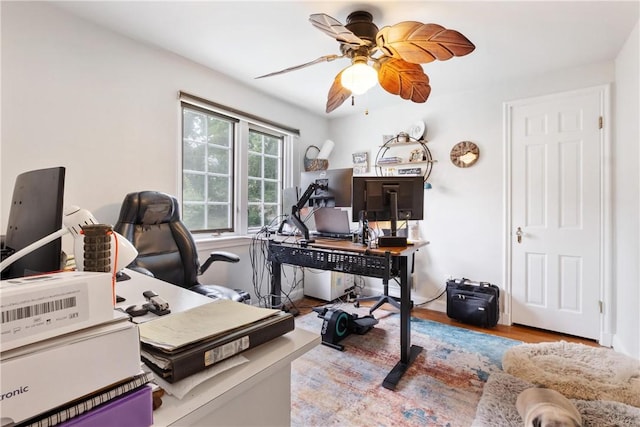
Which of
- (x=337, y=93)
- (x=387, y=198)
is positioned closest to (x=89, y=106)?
(x=337, y=93)

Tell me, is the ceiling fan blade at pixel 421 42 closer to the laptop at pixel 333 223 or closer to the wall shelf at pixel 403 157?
the laptop at pixel 333 223

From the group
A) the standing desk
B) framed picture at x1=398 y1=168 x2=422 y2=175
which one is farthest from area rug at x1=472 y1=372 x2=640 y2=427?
framed picture at x1=398 y1=168 x2=422 y2=175

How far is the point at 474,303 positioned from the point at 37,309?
Answer: 3120 mm

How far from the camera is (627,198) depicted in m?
2.15

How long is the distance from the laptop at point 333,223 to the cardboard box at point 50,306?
2.17m

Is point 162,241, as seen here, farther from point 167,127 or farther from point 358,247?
point 358,247

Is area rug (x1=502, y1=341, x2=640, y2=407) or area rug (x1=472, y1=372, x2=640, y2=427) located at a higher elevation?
area rug (x1=502, y1=341, x2=640, y2=407)

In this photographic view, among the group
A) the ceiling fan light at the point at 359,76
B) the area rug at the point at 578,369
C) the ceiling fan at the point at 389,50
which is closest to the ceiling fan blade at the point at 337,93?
the ceiling fan at the point at 389,50

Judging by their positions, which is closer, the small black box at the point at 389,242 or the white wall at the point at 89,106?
the white wall at the point at 89,106

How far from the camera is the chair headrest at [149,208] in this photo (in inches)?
76.0

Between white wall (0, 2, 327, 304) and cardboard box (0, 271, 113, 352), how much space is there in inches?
74.7

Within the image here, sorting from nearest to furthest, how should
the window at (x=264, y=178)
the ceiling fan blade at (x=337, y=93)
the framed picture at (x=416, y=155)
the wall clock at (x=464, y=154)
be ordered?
the ceiling fan blade at (x=337, y=93)
the wall clock at (x=464, y=154)
the window at (x=264, y=178)
the framed picture at (x=416, y=155)

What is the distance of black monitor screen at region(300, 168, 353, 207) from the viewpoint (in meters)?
2.30

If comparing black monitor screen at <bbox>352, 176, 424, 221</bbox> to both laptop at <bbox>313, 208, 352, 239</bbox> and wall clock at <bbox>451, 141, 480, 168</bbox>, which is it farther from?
wall clock at <bbox>451, 141, 480, 168</bbox>
